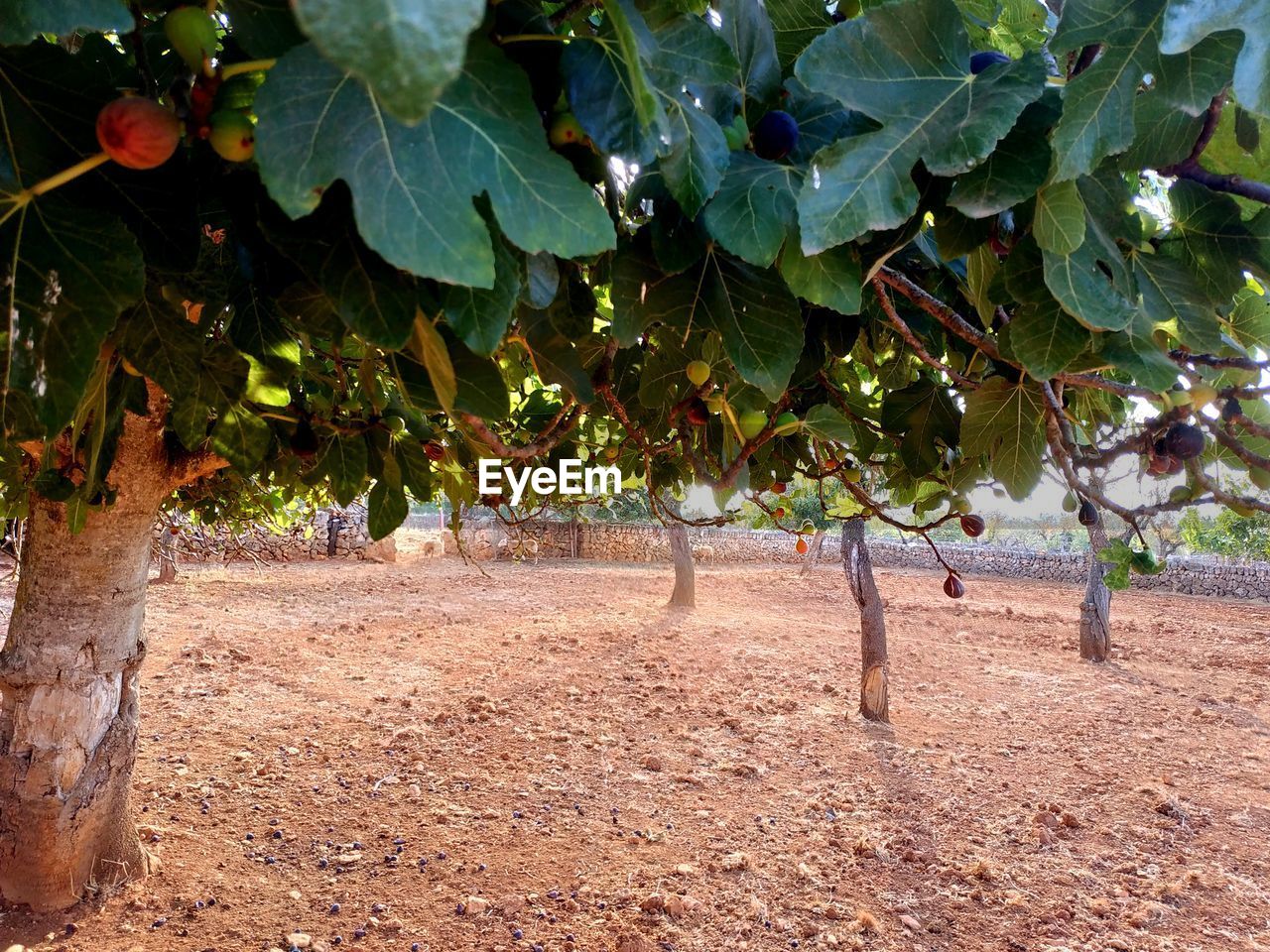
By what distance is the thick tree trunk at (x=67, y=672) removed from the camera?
2543 millimetres

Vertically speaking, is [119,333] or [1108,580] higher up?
→ [119,333]

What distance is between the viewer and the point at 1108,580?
1979 millimetres

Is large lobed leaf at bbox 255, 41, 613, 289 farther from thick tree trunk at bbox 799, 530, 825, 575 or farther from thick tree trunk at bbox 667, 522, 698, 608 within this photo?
thick tree trunk at bbox 799, 530, 825, 575

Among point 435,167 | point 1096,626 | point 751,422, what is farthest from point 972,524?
point 1096,626

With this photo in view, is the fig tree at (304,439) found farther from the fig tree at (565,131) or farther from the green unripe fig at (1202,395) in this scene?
the green unripe fig at (1202,395)

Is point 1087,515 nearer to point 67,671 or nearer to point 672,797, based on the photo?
point 67,671

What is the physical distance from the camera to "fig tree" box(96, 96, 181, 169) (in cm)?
59

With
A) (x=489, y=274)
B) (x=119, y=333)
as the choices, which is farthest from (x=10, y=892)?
(x=489, y=274)

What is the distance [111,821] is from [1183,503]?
11.3ft

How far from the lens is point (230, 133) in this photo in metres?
0.62

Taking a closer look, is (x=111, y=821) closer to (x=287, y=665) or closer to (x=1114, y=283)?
(x=1114, y=283)

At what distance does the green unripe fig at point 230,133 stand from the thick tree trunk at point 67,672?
88.5 inches

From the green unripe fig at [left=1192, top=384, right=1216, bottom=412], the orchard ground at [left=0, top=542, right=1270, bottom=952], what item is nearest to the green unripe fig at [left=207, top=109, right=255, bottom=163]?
the green unripe fig at [left=1192, top=384, right=1216, bottom=412]

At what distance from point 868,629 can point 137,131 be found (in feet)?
22.9
